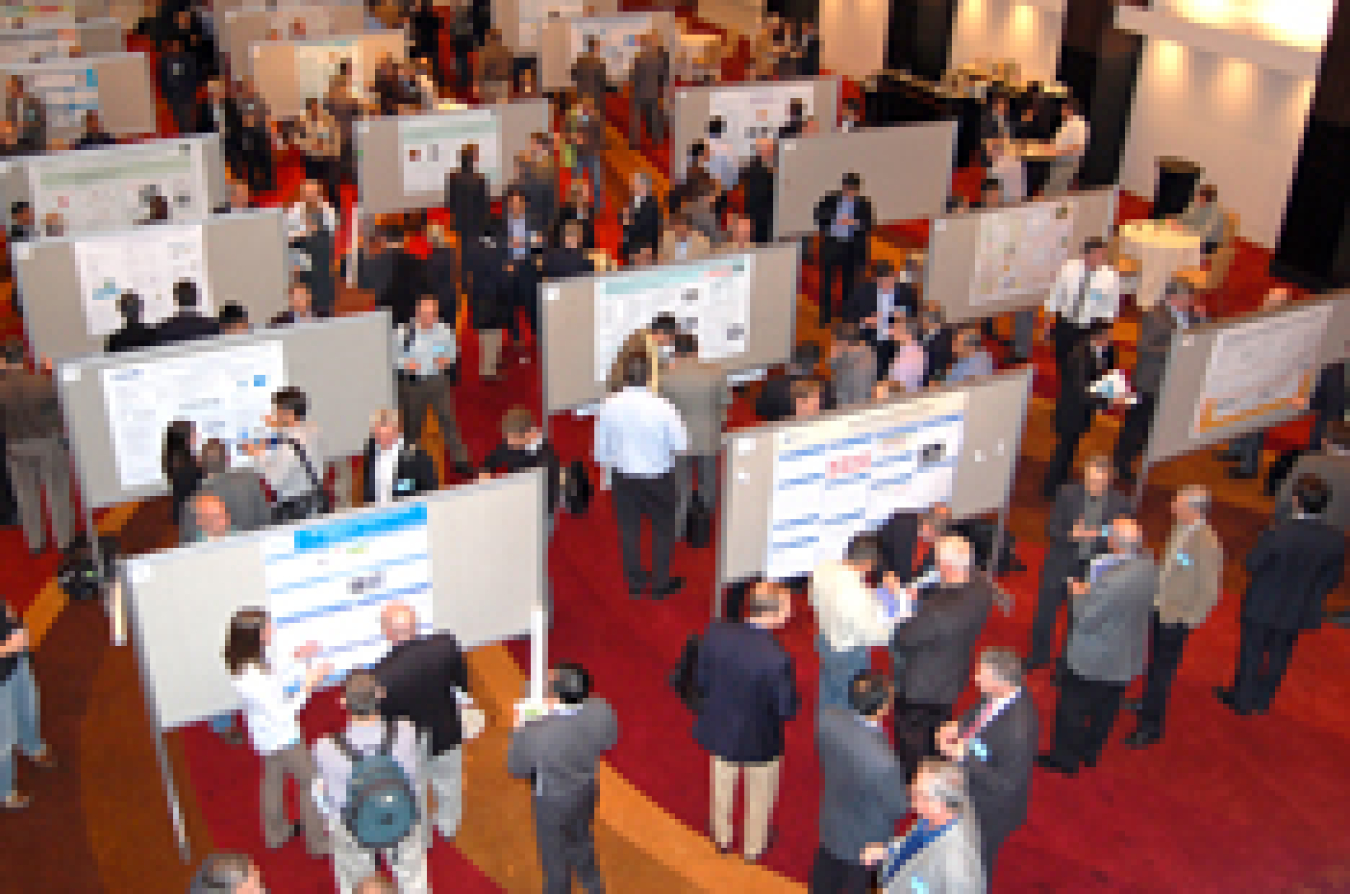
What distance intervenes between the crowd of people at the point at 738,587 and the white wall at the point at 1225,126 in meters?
2.93

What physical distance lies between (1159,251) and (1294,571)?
252 inches

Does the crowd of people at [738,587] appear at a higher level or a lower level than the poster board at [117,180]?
lower

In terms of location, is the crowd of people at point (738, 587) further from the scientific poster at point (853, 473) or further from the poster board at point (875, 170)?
the poster board at point (875, 170)

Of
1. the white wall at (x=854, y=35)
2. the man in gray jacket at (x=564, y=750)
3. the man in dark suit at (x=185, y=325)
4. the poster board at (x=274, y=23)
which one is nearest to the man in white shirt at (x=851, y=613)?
the man in gray jacket at (x=564, y=750)

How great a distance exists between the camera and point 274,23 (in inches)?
724

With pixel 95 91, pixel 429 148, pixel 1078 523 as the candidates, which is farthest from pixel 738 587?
pixel 95 91

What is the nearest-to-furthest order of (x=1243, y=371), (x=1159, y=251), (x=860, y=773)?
(x=860, y=773) → (x=1243, y=371) → (x=1159, y=251)

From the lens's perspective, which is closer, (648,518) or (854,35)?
(648,518)

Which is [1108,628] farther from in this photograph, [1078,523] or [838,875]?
[838,875]

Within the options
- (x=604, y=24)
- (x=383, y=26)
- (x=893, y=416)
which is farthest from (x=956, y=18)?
(x=893, y=416)

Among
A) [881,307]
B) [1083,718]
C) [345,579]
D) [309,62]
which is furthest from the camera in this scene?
[309,62]

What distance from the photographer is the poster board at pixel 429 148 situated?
533 inches

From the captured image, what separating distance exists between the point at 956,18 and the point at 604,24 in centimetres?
615

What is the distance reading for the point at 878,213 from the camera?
45.6ft
